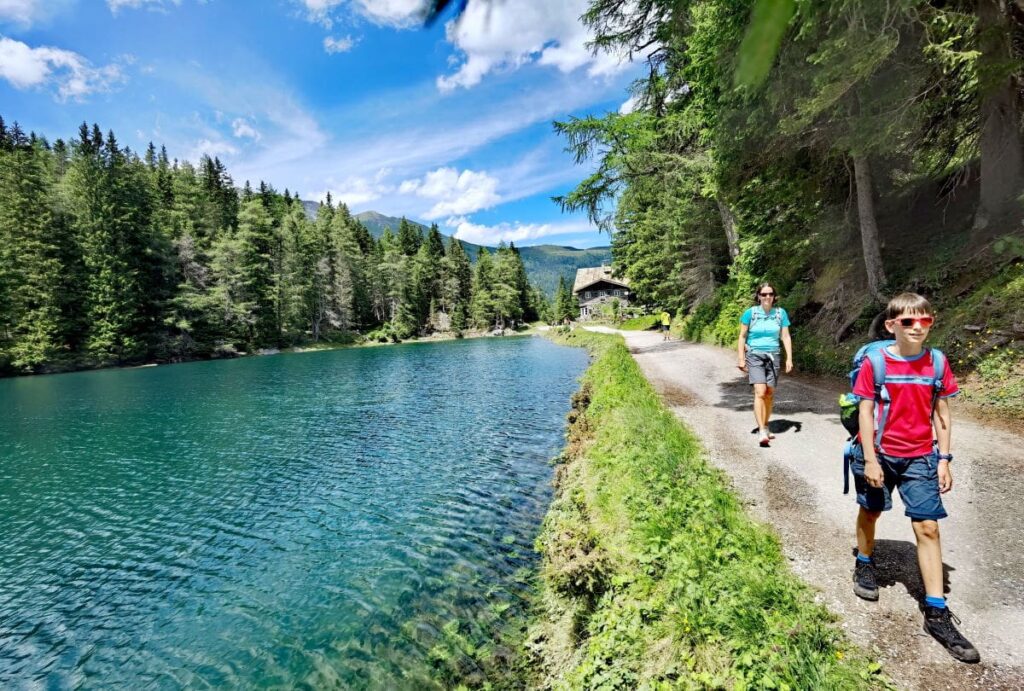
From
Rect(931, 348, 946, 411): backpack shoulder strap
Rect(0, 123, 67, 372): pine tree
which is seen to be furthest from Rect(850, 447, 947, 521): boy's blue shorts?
Rect(0, 123, 67, 372): pine tree

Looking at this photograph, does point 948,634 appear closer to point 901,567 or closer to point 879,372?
point 901,567

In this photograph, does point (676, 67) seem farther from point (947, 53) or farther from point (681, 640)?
point (681, 640)

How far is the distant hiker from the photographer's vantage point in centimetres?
755

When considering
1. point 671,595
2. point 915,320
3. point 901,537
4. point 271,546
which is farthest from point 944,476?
point 271,546

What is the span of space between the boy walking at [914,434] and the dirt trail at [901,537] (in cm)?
23

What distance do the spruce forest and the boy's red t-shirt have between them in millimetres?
62743

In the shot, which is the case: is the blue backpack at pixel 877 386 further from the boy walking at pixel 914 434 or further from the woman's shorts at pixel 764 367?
the woman's shorts at pixel 764 367

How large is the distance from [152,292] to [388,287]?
1428 inches

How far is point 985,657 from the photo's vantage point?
329cm

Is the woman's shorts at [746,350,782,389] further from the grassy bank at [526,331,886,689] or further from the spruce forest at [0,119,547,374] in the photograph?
the spruce forest at [0,119,547,374]

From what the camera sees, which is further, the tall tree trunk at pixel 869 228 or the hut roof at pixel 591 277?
the hut roof at pixel 591 277

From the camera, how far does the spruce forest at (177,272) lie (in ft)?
159

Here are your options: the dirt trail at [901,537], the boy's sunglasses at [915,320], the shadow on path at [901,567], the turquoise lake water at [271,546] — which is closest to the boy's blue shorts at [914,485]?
the shadow on path at [901,567]

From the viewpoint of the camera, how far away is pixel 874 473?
3734 millimetres
